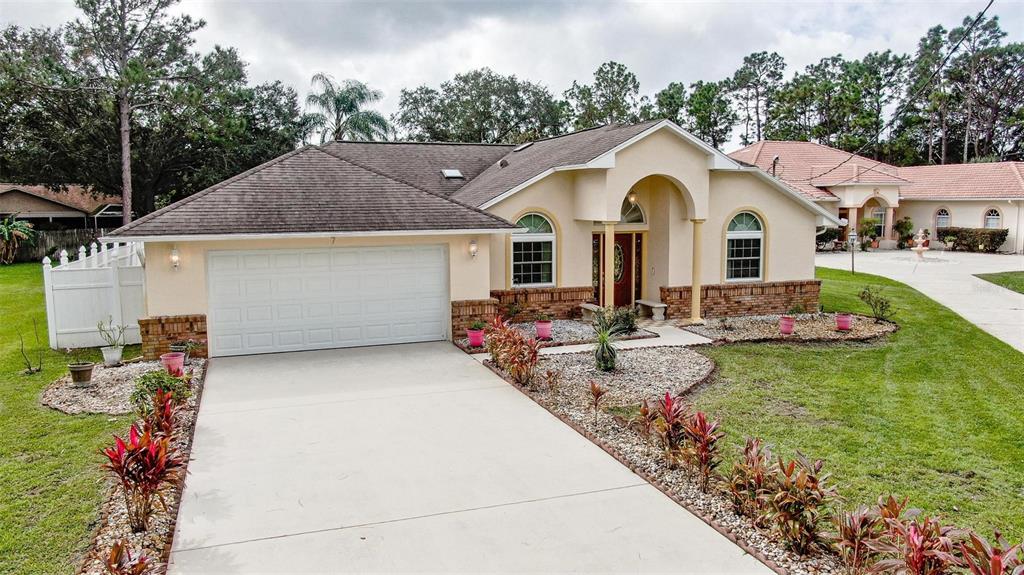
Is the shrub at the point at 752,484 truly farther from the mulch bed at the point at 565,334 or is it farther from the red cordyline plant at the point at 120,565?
the mulch bed at the point at 565,334

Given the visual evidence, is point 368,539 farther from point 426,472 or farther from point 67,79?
point 67,79

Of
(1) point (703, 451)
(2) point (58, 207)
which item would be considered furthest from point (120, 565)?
(2) point (58, 207)

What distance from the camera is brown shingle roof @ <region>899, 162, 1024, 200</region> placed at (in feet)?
114

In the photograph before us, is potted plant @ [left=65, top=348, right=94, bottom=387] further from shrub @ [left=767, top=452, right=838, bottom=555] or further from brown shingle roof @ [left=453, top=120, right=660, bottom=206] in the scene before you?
shrub @ [left=767, top=452, right=838, bottom=555]

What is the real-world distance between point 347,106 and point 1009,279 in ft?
93.9

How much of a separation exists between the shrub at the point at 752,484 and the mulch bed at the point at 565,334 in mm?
6835

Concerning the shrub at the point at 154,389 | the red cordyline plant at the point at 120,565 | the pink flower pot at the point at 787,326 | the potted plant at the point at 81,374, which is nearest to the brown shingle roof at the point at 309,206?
the potted plant at the point at 81,374

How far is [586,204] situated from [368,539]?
1133cm

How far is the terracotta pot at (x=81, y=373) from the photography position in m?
10.7

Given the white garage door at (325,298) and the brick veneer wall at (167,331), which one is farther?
the white garage door at (325,298)

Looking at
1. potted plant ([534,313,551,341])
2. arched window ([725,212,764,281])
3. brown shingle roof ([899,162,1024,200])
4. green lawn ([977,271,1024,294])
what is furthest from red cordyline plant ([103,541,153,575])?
brown shingle roof ([899,162,1024,200])

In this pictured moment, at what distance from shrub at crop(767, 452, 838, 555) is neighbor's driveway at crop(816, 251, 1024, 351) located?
11377 millimetres

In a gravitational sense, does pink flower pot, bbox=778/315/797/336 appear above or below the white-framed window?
below

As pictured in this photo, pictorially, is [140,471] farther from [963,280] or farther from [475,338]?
[963,280]
